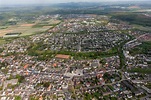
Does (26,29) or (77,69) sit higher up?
(26,29)

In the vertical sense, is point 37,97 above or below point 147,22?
below

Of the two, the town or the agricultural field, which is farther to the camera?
the agricultural field

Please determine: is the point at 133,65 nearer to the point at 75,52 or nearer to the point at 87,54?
the point at 87,54

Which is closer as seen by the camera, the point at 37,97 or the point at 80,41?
the point at 37,97

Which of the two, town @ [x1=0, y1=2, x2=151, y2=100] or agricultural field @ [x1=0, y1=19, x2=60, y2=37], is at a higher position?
agricultural field @ [x1=0, y1=19, x2=60, y2=37]

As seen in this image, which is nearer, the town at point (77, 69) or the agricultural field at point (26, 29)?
the town at point (77, 69)

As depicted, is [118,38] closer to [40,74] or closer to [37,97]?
[40,74]

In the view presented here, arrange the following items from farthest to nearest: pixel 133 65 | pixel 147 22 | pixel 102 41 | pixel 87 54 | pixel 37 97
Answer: pixel 147 22 → pixel 102 41 → pixel 87 54 → pixel 133 65 → pixel 37 97

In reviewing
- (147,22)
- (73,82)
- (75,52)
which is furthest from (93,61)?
(147,22)

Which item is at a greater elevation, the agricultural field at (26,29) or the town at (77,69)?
the agricultural field at (26,29)

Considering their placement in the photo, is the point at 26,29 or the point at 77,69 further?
the point at 26,29

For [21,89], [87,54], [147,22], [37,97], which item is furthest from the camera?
[147,22]
